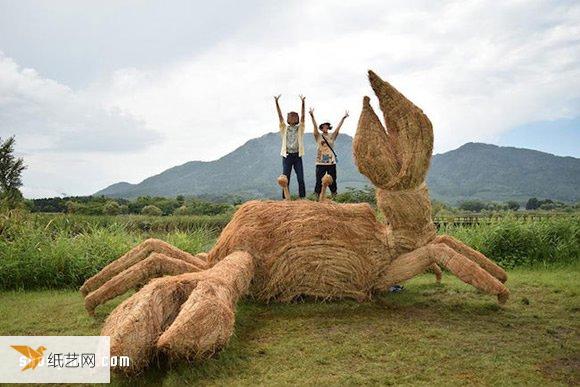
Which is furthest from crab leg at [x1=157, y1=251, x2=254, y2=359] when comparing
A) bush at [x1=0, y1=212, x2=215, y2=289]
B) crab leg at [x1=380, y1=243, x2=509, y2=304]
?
bush at [x1=0, y1=212, x2=215, y2=289]

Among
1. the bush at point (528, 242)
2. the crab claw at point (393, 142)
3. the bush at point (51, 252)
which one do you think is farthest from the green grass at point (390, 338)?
the bush at point (528, 242)

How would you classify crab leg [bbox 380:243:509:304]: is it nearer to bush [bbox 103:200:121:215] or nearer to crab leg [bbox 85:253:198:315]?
crab leg [bbox 85:253:198:315]

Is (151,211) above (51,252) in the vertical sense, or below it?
above

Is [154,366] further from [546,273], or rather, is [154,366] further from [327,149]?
[546,273]

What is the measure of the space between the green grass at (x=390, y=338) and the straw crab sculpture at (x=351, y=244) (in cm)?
25

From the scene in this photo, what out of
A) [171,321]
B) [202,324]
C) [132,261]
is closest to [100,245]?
[132,261]

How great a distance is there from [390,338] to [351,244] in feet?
3.74

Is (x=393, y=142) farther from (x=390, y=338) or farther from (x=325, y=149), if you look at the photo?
(x=325, y=149)

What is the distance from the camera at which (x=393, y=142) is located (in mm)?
4465

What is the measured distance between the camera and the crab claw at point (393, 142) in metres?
4.29

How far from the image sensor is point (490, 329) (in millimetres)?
3867

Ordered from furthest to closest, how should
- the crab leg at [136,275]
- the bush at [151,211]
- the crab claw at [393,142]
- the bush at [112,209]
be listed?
the bush at [151,211]
the bush at [112,209]
the crab claw at [393,142]
the crab leg at [136,275]

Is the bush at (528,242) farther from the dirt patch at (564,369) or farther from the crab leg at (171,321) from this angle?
the crab leg at (171,321)

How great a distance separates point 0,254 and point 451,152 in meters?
173
